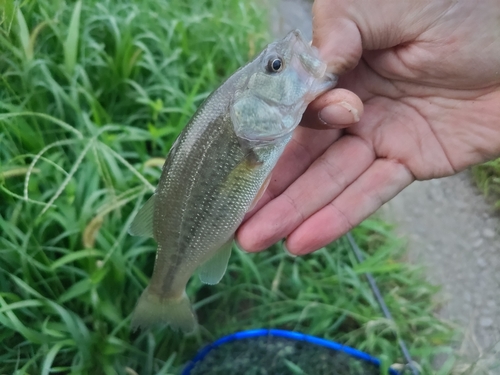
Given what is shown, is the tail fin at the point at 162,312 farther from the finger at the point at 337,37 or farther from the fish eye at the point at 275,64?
the finger at the point at 337,37

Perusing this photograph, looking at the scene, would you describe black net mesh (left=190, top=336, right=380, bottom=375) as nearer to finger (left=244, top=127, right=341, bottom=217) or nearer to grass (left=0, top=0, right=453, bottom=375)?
grass (left=0, top=0, right=453, bottom=375)

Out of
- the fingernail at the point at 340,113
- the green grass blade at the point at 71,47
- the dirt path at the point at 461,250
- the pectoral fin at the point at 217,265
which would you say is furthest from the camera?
the dirt path at the point at 461,250

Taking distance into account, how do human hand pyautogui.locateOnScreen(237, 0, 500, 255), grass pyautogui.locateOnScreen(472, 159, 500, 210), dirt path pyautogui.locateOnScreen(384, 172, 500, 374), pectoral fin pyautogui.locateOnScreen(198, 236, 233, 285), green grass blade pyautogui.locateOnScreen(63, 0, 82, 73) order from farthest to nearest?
grass pyautogui.locateOnScreen(472, 159, 500, 210)
dirt path pyautogui.locateOnScreen(384, 172, 500, 374)
green grass blade pyautogui.locateOnScreen(63, 0, 82, 73)
pectoral fin pyautogui.locateOnScreen(198, 236, 233, 285)
human hand pyautogui.locateOnScreen(237, 0, 500, 255)

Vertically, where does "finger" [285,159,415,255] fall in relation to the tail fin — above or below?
above

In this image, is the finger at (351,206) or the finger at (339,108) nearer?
the finger at (339,108)

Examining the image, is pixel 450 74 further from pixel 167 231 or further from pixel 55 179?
pixel 55 179

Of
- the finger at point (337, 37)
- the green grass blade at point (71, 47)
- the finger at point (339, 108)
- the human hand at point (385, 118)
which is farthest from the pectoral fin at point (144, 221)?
the green grass blade at point (71, 47)

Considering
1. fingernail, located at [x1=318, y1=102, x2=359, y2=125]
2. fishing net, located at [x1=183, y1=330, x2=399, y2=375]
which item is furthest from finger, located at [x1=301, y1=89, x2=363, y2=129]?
fishing net, located at [x1=183, y1=330, x2=399, y2=375]
